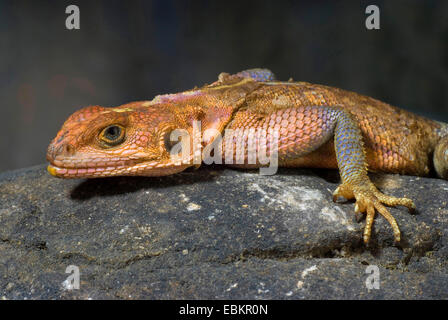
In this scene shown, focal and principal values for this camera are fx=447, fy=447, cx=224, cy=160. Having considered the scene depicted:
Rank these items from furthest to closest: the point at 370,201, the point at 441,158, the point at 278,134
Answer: the point at 441,158
the point at 278,134
the point at 370,201

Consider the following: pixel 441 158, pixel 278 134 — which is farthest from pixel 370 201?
pixel 441 158

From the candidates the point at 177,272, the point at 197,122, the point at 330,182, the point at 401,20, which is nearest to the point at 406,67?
the point at 401,20

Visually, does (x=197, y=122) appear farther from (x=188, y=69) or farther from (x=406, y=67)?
(x=406, y=67)

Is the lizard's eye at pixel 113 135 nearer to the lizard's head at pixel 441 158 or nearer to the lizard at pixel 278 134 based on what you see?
the lizard at pixel 278 134

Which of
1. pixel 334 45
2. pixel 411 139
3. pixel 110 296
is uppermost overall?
pixel 334 45

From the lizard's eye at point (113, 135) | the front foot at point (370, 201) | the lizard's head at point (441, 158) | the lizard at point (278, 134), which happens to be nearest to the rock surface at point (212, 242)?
the front foot at point (370, 201)

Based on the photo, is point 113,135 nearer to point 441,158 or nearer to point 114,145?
point 114,145

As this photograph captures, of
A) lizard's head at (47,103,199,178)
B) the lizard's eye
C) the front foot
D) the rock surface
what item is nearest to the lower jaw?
lizard's head at (47,103,199,178)
